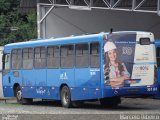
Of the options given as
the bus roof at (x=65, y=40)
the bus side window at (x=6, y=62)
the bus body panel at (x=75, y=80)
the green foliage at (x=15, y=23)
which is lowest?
the bus body panel at (x=75, y=80)

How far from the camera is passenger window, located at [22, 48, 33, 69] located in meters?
28.1

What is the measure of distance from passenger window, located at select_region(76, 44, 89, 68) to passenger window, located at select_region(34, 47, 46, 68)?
296cm

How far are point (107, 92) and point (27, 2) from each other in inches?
1302

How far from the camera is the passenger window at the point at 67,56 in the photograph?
24.7 metres

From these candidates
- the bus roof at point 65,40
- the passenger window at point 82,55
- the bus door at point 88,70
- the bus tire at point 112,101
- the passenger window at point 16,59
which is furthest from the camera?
the passenger window at point 16,59

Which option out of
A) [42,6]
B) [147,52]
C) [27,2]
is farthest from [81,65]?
[27,2]

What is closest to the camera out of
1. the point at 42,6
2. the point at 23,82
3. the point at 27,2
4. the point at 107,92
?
the point at 107,92

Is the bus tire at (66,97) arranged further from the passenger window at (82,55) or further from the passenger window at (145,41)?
the passenger window at (145,41)

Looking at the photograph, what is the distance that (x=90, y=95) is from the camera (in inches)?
923

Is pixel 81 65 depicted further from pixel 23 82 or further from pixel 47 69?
pixel 23 82

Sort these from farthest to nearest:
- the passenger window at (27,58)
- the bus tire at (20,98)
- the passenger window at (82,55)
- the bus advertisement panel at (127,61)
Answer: the bus tire at (20,98)
the passenger window at (27,58)
the passenger window at (82,55)
the bus advertisement panel at (127,61)

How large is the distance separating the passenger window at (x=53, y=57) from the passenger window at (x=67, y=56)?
0.36m

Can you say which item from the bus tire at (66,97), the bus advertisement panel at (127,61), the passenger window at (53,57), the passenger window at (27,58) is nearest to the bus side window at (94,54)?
the bus advertisement panel at (127,61)

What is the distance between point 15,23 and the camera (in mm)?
62062
